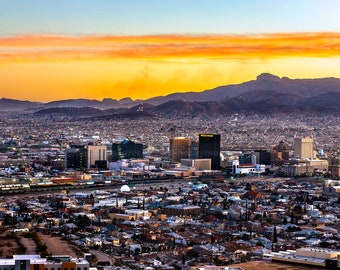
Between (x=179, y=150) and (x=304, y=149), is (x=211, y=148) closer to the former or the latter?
(x=179, y=150)

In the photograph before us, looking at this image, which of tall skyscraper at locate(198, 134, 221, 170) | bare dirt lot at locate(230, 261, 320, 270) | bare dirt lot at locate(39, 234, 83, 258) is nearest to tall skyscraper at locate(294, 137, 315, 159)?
tall skyscraper at locate(198, 134, 221, 170)

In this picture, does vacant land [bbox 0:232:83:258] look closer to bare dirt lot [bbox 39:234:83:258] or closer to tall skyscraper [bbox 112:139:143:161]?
bare dirt lot [bbox 39:234:83:258]

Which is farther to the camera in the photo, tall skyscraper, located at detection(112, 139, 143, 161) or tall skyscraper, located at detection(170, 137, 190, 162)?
tall skyscraper, located at detection(170, 137, 190, 162)

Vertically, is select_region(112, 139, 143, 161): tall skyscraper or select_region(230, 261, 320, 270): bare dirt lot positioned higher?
select_region(112, 139, 143, 161): tall skyscraper

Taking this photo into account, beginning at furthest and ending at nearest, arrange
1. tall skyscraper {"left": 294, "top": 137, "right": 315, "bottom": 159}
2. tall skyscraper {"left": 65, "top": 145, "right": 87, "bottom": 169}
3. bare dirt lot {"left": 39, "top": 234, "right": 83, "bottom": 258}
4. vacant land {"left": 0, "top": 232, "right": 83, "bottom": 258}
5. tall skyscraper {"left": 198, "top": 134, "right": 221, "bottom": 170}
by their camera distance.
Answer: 1. tall skyscraper {"left": 294, "top": 137, "right": 315, "bottom": 159}
2. tall skyscraper {"left": 198, "top": 134, "right": 221, "bottom": 170}
3. tall skyscraper {"left": 65, "top": 145, "right": 87, "bottom": 169}
4. bare dirt lot {"left": 39, "top": 234, "right": 83, "bottom": 258}
5. vacant land {"left": 0, "top": 232, "right": 83, "bottom": 258}

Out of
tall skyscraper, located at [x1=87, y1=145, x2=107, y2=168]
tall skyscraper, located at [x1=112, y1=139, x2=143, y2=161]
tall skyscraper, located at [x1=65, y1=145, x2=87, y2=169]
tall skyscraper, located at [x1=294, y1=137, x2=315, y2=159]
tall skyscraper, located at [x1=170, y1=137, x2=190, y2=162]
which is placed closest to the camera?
tall skyscraper, located at [x1=65, y1=145, x2=87, y2=169]

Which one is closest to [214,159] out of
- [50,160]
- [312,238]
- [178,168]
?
[178,168]
